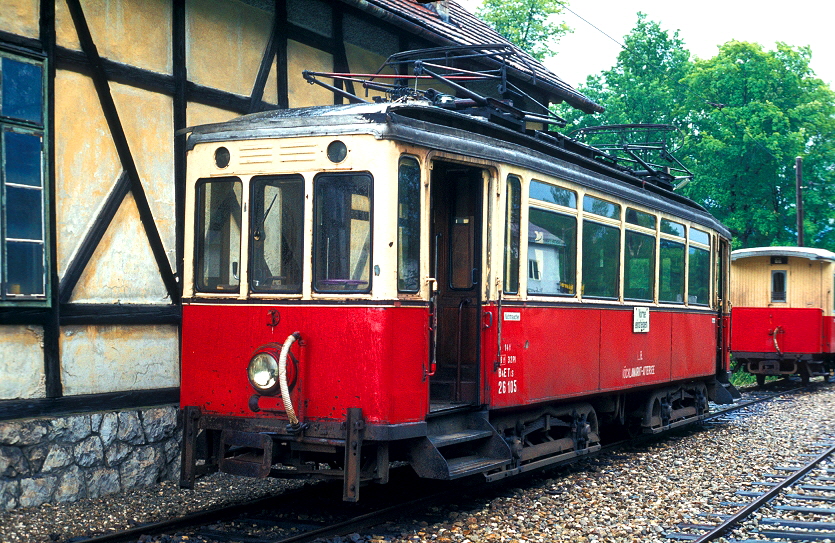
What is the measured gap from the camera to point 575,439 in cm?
928

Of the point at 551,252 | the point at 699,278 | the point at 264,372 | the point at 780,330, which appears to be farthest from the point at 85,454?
the point at 780,330

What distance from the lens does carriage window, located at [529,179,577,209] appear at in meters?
8.21

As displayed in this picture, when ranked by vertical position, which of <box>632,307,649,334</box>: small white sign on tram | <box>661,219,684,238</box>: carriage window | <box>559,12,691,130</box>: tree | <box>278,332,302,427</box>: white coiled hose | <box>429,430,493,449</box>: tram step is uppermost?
<box>559,12,691,130</box>: tree

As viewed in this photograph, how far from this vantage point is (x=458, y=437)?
717cm

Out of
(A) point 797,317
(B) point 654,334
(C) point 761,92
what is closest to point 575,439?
(B) point 654,334

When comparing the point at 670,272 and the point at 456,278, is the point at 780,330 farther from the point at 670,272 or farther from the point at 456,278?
the point at 456,278

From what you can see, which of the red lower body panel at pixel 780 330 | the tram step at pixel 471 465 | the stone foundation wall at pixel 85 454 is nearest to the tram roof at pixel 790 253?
the red lower body panel at pixel 780 330

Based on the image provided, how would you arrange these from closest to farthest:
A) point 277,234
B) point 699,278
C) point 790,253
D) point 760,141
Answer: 1. point 277,234
2. point 699,278
3. point 790,253
4. point 760,141

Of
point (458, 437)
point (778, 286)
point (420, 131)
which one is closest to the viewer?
point (420, 131)

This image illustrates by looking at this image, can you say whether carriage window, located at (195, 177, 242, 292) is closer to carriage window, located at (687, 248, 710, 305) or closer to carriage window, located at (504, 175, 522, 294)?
carriage window, located at (504, 175, 522, 294)

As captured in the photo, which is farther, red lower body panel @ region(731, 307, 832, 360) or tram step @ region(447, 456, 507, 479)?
red lower body panel @ region(731, 307, 832, 360)

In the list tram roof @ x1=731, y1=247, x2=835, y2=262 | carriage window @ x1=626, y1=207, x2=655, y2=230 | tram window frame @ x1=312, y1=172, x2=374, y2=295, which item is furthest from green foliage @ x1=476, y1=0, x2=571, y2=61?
tram window frame @ x1=312, y1=172, x2=374, y2=295

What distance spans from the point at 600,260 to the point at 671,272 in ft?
7.71

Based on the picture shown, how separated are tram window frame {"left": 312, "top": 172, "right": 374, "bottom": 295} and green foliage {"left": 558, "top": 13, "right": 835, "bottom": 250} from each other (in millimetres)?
27688
